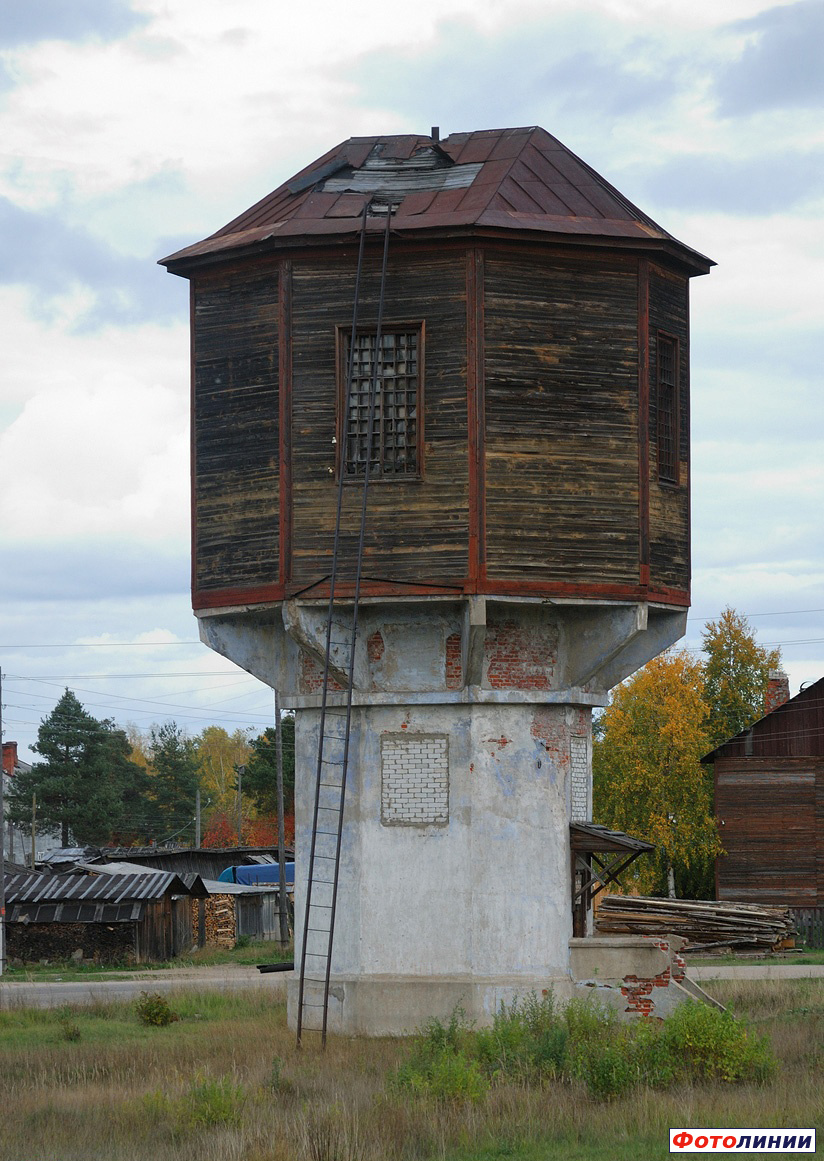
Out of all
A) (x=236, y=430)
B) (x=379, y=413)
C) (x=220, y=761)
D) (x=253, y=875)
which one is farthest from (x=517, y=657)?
(x=220, y=761)

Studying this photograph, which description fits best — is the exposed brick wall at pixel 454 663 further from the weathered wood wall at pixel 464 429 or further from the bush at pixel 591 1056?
the bush at pixel 591 1056

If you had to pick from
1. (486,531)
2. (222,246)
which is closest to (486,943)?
(486,531)

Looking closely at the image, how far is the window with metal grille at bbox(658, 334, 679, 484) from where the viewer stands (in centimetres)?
2138

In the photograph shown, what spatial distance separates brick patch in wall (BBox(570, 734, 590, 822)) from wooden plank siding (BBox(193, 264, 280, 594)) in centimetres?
473

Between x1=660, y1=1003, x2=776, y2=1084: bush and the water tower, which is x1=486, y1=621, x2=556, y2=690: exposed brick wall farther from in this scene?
x1=660, y1=1003, x2=776, y2=1084: bush

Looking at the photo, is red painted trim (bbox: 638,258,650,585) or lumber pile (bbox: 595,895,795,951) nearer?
red painted trim (bbox: 638,258,650,585)

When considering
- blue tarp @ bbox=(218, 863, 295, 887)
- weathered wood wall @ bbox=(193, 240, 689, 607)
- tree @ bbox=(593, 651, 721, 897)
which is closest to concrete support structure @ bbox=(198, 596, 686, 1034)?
weathered wood wall @ bbox=(193, 240, 689, 607)

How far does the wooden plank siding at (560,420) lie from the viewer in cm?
1975

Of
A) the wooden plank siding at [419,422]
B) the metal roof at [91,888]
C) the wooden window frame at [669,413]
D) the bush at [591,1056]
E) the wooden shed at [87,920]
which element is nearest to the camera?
the bush at [591,1056]

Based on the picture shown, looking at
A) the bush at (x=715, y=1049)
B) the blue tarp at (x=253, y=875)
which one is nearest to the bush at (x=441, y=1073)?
the bush at (x=715, y=1049)

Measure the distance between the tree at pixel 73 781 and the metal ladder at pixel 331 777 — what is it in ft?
196

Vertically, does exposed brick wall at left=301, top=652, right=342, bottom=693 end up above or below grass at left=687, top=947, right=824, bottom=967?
above

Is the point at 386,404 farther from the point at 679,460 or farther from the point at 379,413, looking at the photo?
the point at 679,460

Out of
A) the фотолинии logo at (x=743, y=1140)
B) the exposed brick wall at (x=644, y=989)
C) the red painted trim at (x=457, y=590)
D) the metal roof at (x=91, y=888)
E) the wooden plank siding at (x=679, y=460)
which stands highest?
the wooden plank siding at (x=679, y=460)
